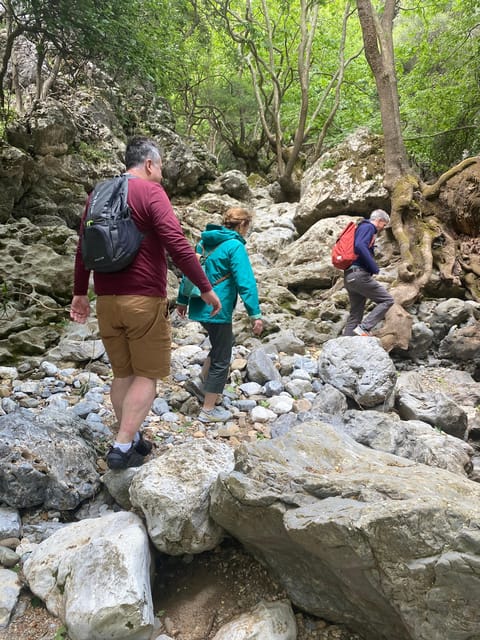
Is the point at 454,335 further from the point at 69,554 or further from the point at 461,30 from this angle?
the point at 461,30

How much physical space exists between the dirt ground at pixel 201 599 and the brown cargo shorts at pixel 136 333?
1.18 meters

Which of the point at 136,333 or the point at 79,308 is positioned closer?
the point at 136,333

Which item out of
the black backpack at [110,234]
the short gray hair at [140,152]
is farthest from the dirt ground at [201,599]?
the short gray hair at [140,152]

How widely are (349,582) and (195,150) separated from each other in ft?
58.2

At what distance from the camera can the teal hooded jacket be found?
3.99 metres

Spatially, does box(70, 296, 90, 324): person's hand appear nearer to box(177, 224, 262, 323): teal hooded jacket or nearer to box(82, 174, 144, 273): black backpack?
box(82, 174, 144, 273): black backpack

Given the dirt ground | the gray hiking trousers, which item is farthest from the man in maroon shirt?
the gray hiking trousers

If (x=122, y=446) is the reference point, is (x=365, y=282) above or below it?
above

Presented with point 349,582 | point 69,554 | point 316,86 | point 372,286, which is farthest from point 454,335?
point 316,86

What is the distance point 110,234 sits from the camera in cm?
265

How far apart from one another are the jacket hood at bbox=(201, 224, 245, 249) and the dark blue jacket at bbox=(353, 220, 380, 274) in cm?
287

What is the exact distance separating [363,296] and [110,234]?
16.5 feet

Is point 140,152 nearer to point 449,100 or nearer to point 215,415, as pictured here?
point 215,415

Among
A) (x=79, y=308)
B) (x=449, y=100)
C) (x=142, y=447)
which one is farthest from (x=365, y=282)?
(x=449, y=100)
